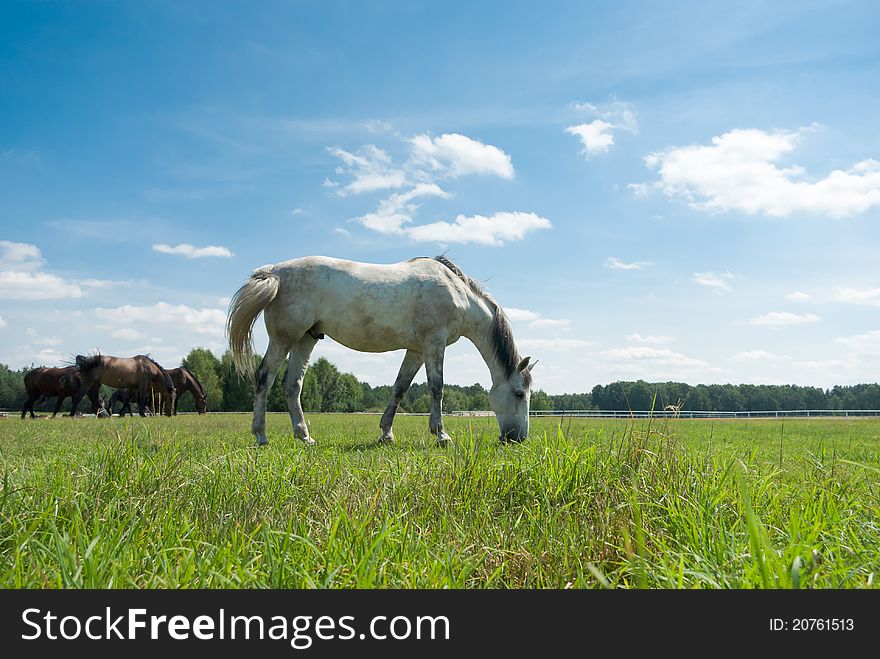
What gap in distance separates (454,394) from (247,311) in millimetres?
69855

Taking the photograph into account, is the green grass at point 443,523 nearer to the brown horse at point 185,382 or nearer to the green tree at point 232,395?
the brown horse at point 185,382

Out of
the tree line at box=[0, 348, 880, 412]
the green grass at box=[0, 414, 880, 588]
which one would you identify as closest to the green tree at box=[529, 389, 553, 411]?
the tree line at box=[0, 348, 880, 412]

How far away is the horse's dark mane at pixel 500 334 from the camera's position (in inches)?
352

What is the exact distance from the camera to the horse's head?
28.7 feet

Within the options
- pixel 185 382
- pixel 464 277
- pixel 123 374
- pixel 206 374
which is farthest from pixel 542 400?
pixel 206 374

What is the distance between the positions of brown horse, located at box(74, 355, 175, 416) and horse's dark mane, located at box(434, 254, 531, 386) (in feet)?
51.2

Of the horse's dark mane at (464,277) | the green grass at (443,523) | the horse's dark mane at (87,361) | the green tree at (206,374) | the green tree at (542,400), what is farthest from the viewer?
the green tree at (206,374)

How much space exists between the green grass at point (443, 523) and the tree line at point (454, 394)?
5890 cm

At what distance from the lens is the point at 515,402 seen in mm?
8789

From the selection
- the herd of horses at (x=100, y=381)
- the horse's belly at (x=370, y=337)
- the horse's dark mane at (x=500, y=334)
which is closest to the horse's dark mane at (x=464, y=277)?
the horse's dark mane at (x=500, y=334)

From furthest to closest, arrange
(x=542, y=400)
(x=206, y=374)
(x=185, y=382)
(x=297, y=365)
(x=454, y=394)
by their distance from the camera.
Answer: (x=454, y=394)
(x=206, y=374)
(x=542, y=400)
(x=185, y=382)
(x=297, y=365)

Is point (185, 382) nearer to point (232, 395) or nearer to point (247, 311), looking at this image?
point (247, 311)

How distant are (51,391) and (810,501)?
31135 mm
